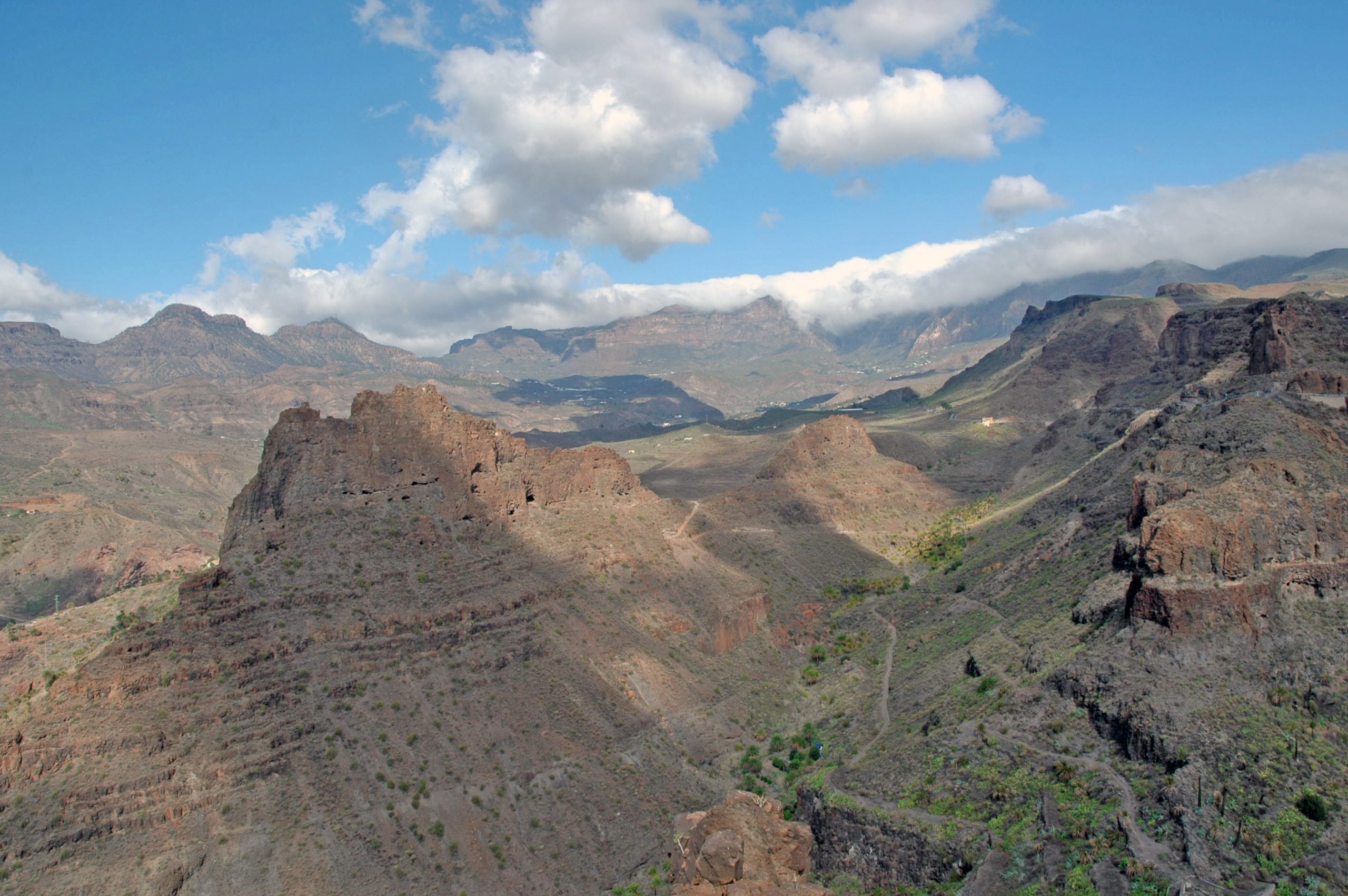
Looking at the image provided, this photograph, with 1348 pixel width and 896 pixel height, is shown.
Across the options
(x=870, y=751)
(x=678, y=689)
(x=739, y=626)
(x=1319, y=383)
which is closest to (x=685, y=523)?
(x=739, y=626)

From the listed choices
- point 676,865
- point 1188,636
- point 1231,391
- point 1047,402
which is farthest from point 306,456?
point 1047,402

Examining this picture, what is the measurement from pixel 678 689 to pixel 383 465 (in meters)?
26.6

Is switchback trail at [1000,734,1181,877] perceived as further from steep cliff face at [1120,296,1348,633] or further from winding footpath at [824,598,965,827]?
steep cliff face at [1120,296,1348,633]

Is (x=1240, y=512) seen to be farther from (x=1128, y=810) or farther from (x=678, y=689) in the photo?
(x=678, y=689)

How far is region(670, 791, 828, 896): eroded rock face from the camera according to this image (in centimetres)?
3197

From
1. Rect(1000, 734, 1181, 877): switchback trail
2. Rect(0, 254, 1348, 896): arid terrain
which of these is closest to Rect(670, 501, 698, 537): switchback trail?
Rect(0, 254, 1348, 896): arid terrain

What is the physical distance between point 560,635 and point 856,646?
28403 millimetres

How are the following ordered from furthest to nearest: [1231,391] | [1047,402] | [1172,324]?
[1047,402] < [1172,324] < [1231,391]

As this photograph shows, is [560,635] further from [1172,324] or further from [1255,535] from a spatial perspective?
[1172,324]

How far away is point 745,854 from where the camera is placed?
33875 millimetres

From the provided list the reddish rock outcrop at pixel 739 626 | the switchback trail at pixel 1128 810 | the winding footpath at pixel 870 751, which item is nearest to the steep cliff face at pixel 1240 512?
the switchback trail at pixel 1128 810

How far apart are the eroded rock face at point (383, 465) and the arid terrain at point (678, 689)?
248 mm

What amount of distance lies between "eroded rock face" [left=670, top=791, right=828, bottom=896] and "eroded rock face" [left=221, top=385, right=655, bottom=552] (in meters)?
35.0

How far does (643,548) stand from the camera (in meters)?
80.3
